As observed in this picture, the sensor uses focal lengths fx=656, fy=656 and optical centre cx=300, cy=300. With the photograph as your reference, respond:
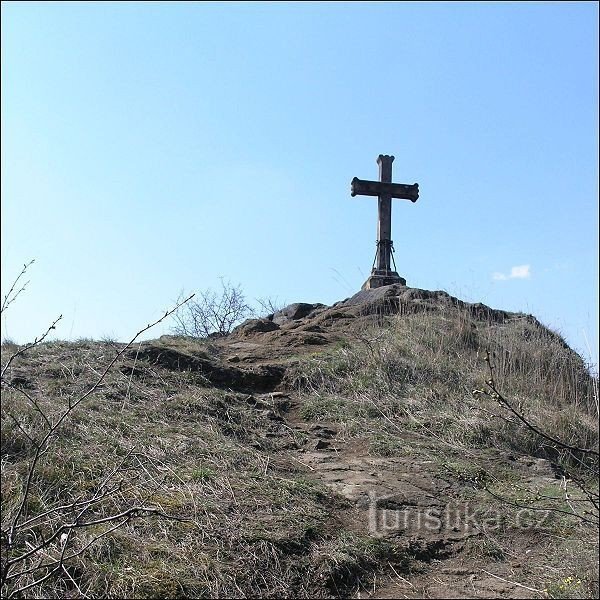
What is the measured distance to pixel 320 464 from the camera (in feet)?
15.6

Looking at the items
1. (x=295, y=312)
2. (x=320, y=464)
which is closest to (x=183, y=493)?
(x=320, y=464)

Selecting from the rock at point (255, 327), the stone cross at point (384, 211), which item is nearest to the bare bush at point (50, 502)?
the rock at point (255, 327)

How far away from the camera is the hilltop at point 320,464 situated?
10.4 ft

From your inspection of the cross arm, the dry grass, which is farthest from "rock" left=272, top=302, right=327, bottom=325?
the dry grass

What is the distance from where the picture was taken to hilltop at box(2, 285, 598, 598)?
3.17m

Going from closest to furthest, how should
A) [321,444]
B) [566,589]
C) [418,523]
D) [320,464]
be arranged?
[566,589] < [418,523] < [320,464] < [321,444]

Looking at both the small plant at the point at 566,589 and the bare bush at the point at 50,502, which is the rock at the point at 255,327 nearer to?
the bare bush at the point at 50,502

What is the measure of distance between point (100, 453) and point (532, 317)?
626 cm

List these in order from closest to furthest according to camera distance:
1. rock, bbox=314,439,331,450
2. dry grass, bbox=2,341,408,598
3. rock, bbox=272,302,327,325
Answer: dry grass, bbox=2,341,408,598 < rock, bbox=314,439,331,450 < rock, bbox=272,302,327,325

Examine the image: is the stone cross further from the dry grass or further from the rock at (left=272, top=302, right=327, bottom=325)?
the dry grass

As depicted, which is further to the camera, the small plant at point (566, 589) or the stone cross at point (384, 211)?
the stone cross at point (384, 211)

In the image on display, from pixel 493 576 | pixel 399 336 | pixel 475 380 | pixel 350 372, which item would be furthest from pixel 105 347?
pixel 493 576

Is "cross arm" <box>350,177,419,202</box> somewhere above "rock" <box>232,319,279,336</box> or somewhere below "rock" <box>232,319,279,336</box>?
above

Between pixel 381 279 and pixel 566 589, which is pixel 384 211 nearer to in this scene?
pixel 381 279
